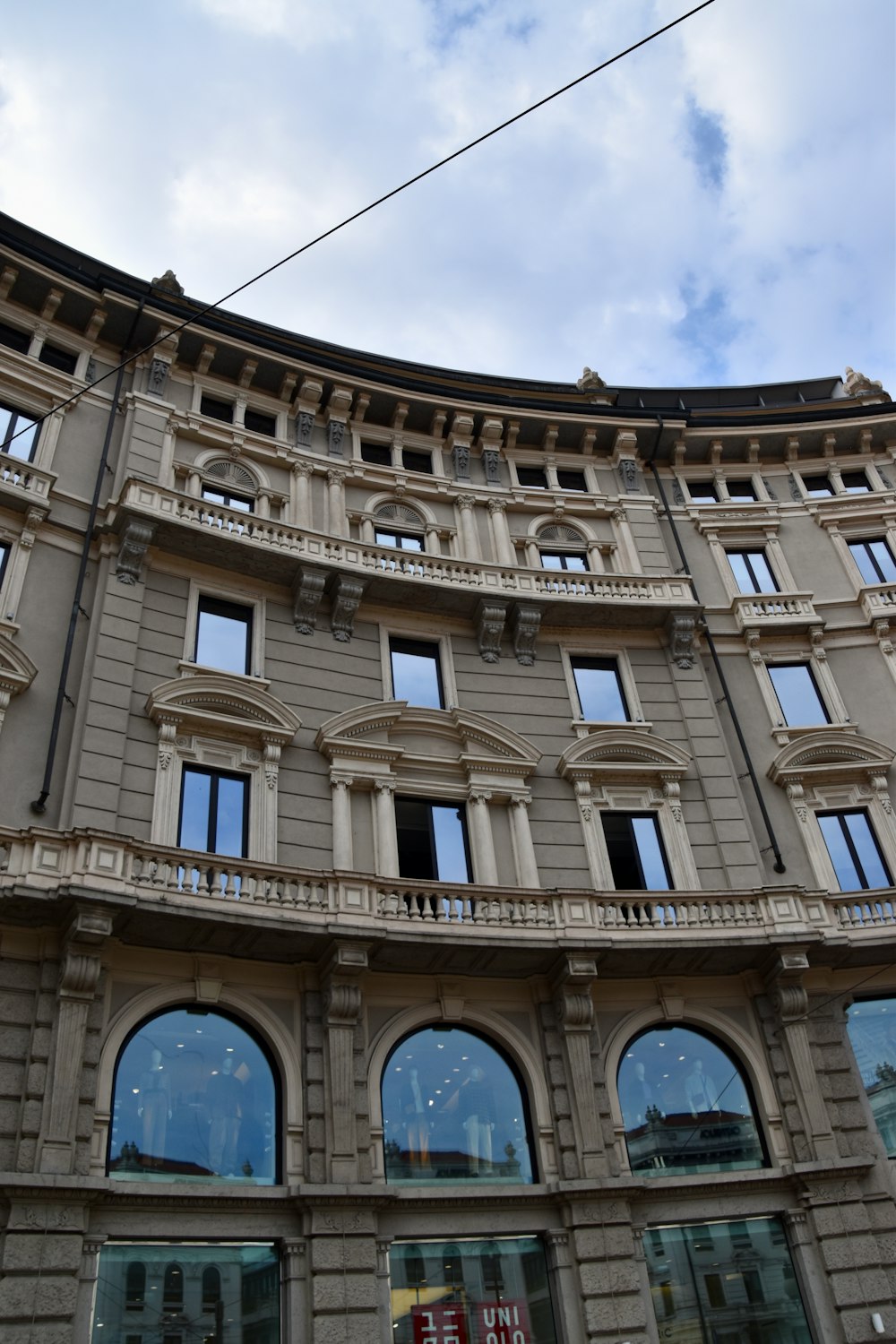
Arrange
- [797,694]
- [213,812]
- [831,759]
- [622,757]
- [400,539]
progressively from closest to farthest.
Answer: [213,812] → [622,757] → [831,759] → [797,694] → [400,539]

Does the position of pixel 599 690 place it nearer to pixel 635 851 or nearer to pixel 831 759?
pixel 635 851

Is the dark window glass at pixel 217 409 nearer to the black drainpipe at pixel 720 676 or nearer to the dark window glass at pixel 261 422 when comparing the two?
the dark window glass at pixel 261 422

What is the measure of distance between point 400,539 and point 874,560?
1362cm

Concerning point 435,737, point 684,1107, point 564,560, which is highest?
point 564,560

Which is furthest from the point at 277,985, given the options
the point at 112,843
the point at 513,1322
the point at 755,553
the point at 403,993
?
the point at 755,553

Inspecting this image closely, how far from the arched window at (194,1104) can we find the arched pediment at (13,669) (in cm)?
662

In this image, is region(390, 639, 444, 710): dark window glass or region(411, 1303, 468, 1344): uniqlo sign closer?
region(411, 1303, 468, 1344): uniqlo sign

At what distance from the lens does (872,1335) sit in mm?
16891

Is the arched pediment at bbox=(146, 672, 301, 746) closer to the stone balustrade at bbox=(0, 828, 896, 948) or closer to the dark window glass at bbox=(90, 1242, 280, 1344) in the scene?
the stone balustrade at bbox=(0, 828, 896, 948)

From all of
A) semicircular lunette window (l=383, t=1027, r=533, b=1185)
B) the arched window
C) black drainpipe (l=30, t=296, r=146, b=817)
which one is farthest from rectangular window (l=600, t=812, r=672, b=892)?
black drainpipe (l=30, t=296, r=146, b=817)

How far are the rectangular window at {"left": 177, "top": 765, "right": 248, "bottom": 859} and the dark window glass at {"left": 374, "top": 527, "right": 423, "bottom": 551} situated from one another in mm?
8891

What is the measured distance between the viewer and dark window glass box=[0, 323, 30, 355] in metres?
24.6

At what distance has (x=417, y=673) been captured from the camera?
80.0ft

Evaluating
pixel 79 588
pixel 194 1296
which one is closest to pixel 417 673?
pixel 79 588
